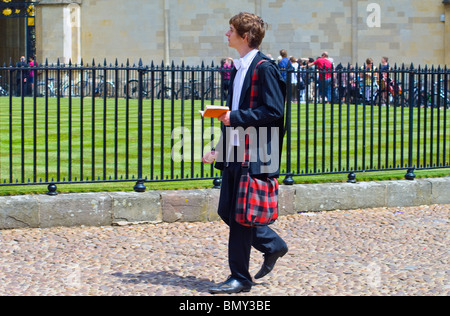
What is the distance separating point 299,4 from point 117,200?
71.5 feet

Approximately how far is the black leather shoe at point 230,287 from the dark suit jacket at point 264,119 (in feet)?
2.37

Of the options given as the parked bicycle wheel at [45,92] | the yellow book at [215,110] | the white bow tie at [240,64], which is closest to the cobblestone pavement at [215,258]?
the yellow book at [215,110]

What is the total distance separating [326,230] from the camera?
7469 mm

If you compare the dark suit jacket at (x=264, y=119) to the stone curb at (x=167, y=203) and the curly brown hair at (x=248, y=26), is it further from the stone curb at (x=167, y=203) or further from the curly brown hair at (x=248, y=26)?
the stone curb at (x=167, y=203)

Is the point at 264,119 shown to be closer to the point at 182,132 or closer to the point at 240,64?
the point at 240,64

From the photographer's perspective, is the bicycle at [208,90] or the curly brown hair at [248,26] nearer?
the curly brown hair at [248,26]

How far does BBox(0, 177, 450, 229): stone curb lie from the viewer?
737 cm

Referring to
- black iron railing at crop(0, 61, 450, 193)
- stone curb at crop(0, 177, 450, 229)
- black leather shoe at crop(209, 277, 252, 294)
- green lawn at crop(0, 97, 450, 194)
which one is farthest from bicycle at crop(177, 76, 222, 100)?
black leather shoe at crop(209, 277, 252, 294)

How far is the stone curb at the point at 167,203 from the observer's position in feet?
24.2

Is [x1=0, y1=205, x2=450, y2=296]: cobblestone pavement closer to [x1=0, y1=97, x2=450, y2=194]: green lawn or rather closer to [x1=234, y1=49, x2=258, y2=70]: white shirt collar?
[x1=0, y1=97, x2=450, y2=194]: green lawn

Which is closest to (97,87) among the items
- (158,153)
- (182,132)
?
(158,153)

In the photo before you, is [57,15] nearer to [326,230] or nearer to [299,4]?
[299,4]

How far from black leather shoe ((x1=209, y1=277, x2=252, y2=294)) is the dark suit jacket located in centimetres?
72
